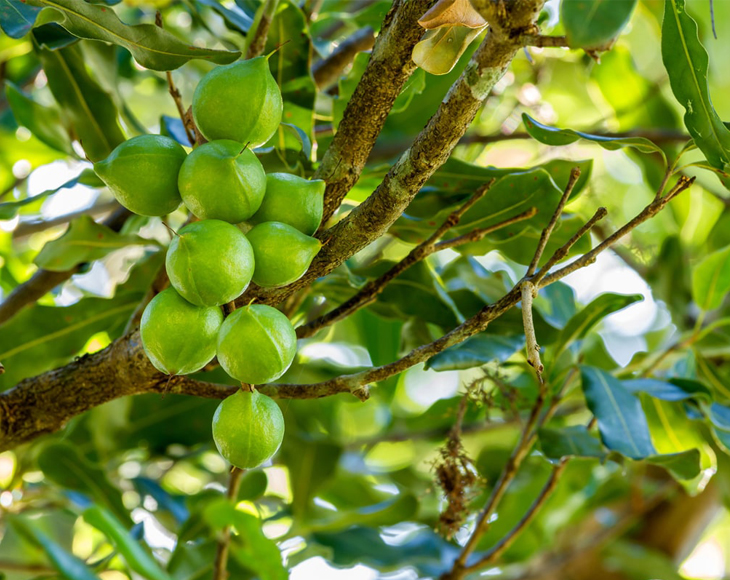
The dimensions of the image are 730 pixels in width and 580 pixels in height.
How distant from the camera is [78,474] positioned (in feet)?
3.61

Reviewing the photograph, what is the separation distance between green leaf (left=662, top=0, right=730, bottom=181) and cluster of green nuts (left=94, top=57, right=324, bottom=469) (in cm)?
38

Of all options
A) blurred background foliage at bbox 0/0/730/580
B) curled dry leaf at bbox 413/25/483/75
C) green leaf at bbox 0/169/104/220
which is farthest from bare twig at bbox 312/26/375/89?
curled dry leaf at bbox 413/25/483/75

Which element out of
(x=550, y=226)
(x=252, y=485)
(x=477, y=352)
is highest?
(x=550, y=226)

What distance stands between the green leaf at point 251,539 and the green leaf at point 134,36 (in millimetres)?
456

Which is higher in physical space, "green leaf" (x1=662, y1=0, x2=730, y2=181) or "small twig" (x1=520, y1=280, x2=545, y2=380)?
"green leaf" (x1=662, y1=0, x2=730, y2=181)

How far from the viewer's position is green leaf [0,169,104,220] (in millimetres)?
965

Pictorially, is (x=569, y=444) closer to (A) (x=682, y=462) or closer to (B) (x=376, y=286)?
(A) (x=682, y=462)

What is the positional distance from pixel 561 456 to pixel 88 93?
83 cm

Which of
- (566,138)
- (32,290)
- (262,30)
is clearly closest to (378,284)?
(566,138)

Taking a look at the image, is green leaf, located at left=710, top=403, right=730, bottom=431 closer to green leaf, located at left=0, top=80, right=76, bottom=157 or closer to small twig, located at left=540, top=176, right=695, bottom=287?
small twig, located at left=540, top=176, right=695, bottom=287

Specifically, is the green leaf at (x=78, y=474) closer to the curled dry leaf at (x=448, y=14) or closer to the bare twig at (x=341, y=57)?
the bare twig at (x=341, y=57)

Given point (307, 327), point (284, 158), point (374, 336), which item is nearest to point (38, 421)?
point (307, 327)

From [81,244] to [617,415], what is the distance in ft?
2.44

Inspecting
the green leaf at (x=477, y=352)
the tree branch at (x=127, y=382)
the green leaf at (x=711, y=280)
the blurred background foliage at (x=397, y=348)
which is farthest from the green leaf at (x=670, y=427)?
the tree branch at (x=127, y=382)
